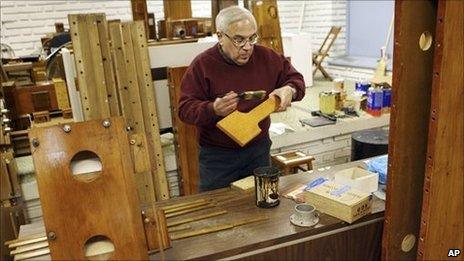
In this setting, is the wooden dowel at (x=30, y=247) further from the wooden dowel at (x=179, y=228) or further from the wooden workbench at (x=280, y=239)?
the wooden dowel at (x=179, y=228)

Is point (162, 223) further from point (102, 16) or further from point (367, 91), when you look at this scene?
point (367, 91)

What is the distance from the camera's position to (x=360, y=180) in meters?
1.38

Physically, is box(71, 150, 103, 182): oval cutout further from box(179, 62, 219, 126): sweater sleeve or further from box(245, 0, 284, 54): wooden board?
box(245, 0, 284, 54): wooden board

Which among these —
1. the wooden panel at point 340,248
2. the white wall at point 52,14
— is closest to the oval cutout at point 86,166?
the wooden panel at point 340,248

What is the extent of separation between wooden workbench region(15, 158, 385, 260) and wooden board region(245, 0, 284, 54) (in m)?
2.46

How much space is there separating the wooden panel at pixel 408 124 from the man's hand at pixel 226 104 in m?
0.80

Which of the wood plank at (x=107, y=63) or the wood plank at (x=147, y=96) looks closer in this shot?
the wood plank at (x=107, y=63)

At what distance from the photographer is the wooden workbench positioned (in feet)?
3.67

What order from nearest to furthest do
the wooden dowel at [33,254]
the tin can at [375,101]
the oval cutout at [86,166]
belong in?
the oval cutout at [86,166] → the wooden dowel at [33,254] → the tin can at [375,101]

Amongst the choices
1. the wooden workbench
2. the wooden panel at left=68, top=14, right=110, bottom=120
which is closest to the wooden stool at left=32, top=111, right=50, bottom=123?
the wooden panel at left=68, top=14, right=110, bottom=120

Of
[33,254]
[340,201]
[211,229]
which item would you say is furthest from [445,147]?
[33,254]

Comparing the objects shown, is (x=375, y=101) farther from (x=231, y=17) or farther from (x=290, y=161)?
(x=231, y=17)

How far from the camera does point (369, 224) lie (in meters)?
1.25

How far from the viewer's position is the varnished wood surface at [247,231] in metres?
1.11
